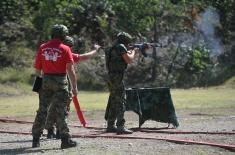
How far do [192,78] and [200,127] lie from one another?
678 inches

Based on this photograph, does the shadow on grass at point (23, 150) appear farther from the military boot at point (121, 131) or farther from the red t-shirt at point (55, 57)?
the military boot at point (121, 131)

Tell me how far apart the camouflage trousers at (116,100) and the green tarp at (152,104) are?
27.9 inches

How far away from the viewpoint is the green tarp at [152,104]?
12758mm

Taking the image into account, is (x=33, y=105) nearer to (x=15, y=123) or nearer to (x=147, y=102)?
(x=15, y=123)

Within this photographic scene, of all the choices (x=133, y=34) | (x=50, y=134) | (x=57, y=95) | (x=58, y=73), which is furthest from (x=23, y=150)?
(x=133, y=34)

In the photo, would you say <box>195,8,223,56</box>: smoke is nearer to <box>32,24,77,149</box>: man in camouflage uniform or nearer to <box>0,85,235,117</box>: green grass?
<box>0,85,235,117</box>: green grass

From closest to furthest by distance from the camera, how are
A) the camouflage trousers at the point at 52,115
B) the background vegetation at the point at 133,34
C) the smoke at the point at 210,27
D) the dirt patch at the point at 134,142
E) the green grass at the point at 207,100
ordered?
the dirt patch at the point at 134,142
the camouflage trousers at the point at 52,115
the green grass at the point at 207,100
the background vegetation at the point at 133,34
the smoke at the point at 210,27

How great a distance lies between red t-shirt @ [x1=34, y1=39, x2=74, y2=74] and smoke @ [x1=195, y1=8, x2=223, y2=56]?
22271 mm

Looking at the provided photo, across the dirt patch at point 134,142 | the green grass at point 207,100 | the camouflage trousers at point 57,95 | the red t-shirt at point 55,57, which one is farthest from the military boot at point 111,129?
the green grass at point 207,100

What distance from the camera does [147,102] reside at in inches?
509

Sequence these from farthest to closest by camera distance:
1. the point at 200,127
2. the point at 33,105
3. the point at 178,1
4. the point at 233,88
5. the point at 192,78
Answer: the point at 178,1 < the point at 192,78 < the point at 233,88 < the point at 33,105 < the point at 200,127

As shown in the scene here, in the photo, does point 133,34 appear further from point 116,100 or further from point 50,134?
point 50,134

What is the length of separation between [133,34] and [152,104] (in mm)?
17778

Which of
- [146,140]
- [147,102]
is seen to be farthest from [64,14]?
[146,140]
